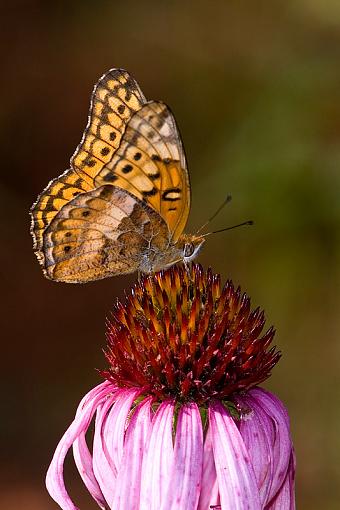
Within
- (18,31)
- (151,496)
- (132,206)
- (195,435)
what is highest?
(18,31)

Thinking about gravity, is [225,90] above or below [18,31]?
below

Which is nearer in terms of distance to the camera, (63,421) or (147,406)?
(147,406)

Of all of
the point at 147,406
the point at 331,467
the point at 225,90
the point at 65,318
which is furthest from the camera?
the point at 65,318

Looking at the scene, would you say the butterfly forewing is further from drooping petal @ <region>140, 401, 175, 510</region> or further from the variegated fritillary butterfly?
drooping petal @ <region>140, 401, 175, 510</region>

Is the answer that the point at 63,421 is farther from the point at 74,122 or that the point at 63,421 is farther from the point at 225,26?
the point at 225,26

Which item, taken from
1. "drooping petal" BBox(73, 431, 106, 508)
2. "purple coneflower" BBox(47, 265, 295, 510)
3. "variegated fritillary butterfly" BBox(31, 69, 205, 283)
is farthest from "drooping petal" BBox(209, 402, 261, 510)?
"variegated fritillary butterfly" BBox(31, 69, 205, 283)

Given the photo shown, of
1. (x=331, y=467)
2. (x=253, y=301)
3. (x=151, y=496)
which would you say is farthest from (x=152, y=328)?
(x=253, y=301)

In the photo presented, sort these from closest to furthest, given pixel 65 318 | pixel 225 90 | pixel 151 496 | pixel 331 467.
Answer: pixel 151 496, pixel 331 467, pixel 225 90, pixel 65 318

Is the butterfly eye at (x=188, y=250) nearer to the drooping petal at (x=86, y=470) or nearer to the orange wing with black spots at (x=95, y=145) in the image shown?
the orange wing with black spots at (x=95, y=145)
